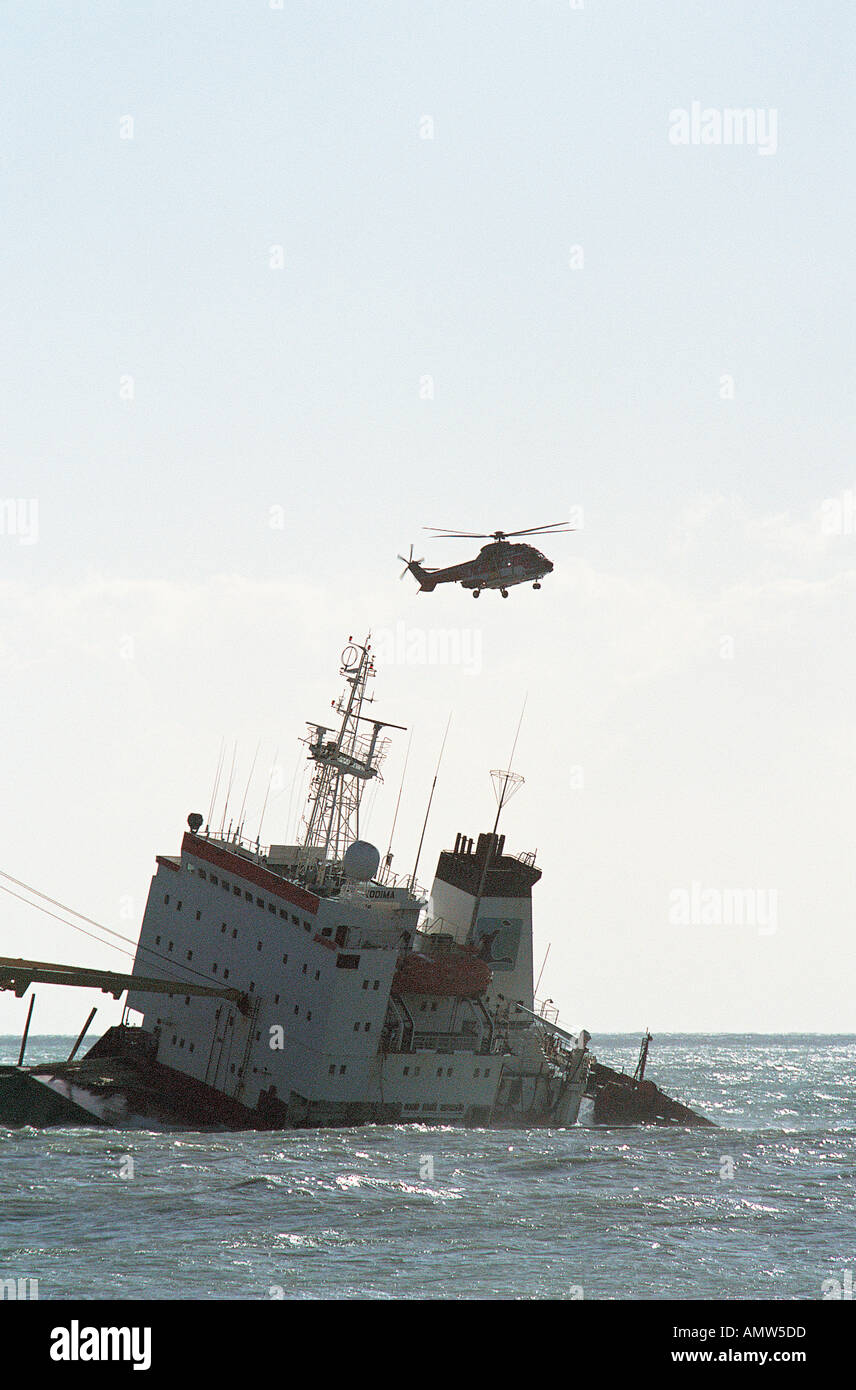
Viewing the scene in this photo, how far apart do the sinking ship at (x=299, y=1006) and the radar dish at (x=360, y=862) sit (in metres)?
0.04

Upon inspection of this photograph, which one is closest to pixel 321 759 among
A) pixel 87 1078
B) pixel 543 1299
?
pixel 87 1078

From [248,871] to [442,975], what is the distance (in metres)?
6.43

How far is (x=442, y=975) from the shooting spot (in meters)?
39.4

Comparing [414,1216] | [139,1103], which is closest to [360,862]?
[139,1103]

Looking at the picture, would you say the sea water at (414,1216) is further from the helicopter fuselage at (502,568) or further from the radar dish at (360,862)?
the helicopter fuselage at (502,568)

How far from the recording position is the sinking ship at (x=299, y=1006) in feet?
119

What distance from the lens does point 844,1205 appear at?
32656 millimetres

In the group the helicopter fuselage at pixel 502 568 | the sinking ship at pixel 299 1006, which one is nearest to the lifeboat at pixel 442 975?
the sinking ship at pixel 299 1006

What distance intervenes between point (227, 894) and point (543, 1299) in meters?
19.6

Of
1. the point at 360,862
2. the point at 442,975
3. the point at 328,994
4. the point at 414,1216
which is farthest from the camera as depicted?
the point at 360,862

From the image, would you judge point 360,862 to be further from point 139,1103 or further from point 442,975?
point 139,1103

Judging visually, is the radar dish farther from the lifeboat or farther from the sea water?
the sea water
